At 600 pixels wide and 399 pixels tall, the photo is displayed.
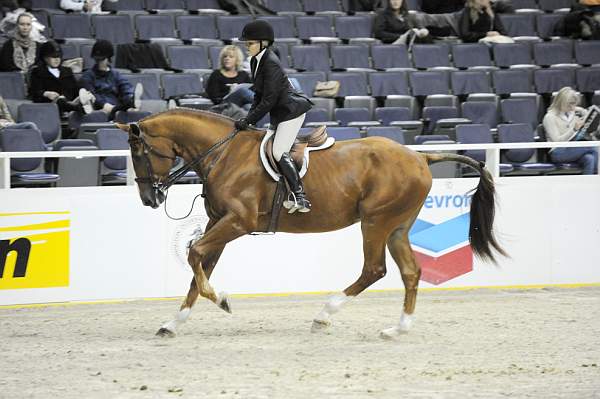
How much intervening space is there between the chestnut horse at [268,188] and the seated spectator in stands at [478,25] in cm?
888

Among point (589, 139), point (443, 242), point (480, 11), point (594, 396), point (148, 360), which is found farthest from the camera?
point (480, 11)

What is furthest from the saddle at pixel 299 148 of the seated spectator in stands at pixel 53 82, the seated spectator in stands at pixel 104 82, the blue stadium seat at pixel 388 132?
the seated spectator in stands at pixel 53 82

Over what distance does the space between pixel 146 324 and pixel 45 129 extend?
4041 mm

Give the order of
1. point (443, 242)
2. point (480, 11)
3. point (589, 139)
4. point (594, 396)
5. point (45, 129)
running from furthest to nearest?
point (480, 11)
point (589, 139)
point (45, 129)
point (443, 242)
point (594, 396)

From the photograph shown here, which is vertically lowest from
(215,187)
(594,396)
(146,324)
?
(146,324)

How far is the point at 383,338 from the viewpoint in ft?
27.3

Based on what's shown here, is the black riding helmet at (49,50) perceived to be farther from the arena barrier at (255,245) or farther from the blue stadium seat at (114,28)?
the arena barrier at (255,245)

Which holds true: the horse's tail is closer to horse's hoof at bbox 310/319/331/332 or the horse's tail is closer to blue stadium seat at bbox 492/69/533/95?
horse's hoof at bbox 310/319/331/332

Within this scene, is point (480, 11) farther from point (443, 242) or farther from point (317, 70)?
point (443, 242)

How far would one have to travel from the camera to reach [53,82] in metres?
12.9

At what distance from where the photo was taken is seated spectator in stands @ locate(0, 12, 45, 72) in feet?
44.0

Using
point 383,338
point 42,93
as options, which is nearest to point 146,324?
point 383,338

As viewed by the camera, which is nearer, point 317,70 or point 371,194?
point 371,194

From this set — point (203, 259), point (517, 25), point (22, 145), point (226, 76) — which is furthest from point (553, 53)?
point (203, 259)
